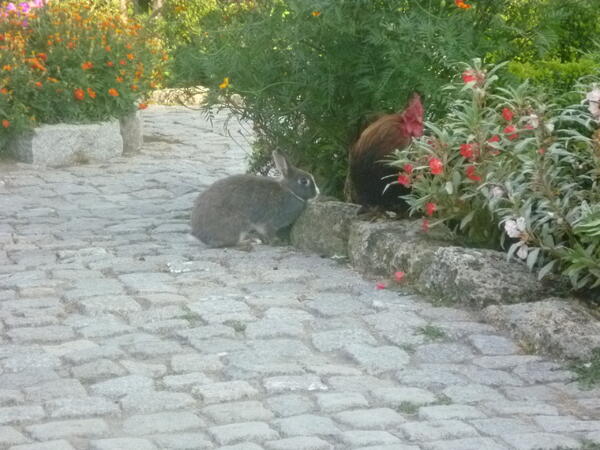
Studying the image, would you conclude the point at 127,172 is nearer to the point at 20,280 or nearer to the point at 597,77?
the point at 20,280

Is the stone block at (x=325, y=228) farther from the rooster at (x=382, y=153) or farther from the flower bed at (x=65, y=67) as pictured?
the flower bed at (x=65, y=67)

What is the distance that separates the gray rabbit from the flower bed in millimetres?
4051

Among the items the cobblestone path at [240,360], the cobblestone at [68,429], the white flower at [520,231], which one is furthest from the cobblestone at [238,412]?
the white flower at [520,231]

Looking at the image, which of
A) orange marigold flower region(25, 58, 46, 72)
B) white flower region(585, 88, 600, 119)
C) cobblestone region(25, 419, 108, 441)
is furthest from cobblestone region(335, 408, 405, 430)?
orange marigold flower region(25, 58, 46, 72)

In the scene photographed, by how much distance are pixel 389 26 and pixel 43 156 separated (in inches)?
220

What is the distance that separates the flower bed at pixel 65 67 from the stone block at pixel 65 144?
11 centimetres

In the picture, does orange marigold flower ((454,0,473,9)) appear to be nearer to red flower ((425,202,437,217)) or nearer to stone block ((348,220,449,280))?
red flower ((425,202,437,217))

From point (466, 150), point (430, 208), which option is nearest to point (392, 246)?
point (430, 208)

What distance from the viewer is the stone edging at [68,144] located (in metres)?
11.9

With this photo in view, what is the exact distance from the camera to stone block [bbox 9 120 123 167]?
11906 millimetres

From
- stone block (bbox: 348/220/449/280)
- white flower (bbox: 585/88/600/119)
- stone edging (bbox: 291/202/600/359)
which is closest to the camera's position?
stone edging (bbox: 291/202/600/359)

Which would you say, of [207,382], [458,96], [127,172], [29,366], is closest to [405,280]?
[458,96]

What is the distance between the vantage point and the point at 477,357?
5.86m

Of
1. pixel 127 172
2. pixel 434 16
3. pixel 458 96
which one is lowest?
pixel 127 172
